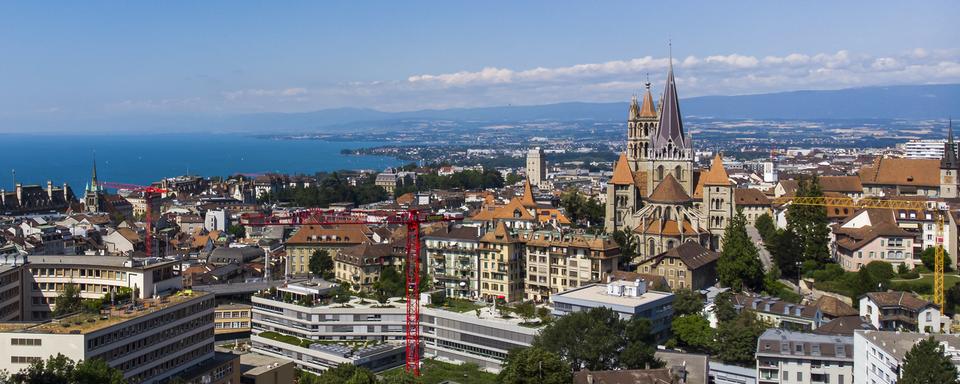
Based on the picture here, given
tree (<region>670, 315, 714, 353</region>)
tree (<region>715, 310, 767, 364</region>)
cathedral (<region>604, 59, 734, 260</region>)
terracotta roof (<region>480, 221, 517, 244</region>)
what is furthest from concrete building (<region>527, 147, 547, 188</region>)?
tree (<region>715, 310, 767, 364</region>)

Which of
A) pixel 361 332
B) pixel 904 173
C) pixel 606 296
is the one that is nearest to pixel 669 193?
pixel 606 296

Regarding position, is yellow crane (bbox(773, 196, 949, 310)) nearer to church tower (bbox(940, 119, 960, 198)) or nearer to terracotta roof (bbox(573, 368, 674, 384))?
church tower (bbox(940, 119, 960, 198))

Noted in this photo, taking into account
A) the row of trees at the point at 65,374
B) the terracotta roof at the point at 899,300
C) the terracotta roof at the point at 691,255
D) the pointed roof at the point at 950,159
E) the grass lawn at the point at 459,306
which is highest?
the pointed roof at the point at 950,159

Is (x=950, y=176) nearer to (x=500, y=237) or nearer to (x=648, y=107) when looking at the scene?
(x=648, y=107)

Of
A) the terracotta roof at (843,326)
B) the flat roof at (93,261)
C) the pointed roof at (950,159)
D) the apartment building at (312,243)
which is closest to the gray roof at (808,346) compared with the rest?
the terracotta roof at (843,326)

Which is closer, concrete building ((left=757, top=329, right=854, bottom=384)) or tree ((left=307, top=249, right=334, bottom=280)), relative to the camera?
concrete building ((left=757, top=329, right=854, bottom=384))

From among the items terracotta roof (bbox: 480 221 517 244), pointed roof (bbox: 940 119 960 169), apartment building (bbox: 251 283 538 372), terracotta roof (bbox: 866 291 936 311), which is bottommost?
apartment building (bbox: 251 283 538 372)

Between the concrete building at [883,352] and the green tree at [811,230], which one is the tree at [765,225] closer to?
the green tree at [811,230]
